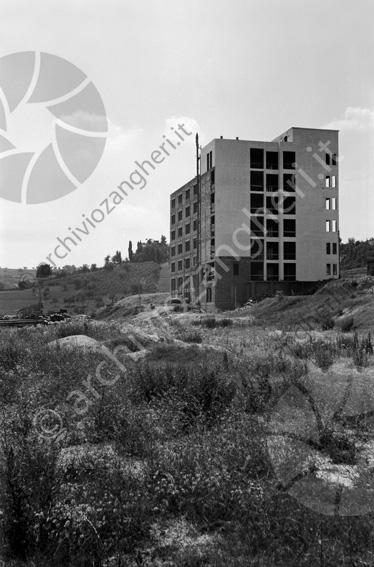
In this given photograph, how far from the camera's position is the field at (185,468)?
4.30 metres

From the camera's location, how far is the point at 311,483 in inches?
214

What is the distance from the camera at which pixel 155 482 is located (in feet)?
18.0

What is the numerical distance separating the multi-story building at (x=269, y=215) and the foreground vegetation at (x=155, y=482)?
49.8 m

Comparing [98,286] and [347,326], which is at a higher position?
[98,286]

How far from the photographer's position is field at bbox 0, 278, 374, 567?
4301 mm

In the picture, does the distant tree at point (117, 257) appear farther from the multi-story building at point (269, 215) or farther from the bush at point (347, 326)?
the bush at point (347, 326)

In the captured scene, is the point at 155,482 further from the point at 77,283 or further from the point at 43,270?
the point at 77,283

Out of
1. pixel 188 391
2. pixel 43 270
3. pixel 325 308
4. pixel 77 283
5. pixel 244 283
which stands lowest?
pixel 188 391

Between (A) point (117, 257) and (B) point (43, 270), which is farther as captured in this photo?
(A) point (117, 257)

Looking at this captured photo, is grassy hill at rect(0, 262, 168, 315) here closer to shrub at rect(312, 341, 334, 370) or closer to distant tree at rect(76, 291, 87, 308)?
distant tree at rect(76, 291, 87, 308)

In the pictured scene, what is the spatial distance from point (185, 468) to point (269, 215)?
56628 mm

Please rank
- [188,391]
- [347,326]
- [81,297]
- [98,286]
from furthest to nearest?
[98,286]
[81,297]
[347,326]
[188,391]

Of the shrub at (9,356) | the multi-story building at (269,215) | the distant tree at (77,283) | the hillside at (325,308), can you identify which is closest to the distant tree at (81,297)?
the distant tree at (77,283)

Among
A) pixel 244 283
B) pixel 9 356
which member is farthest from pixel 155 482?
pixel 244 283
